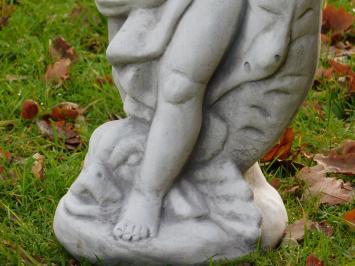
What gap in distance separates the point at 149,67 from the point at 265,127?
387 mm

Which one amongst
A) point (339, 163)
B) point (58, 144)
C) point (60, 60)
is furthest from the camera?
point (60, 60)

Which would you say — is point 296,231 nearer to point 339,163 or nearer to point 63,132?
point 339,163

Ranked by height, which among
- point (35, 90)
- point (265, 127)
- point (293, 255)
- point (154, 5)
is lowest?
point (35, 90)

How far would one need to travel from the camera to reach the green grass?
3004 millimetres

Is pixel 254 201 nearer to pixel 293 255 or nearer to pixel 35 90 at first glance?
pixel 293 255

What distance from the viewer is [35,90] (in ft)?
13.7

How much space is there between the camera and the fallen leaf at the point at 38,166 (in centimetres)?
349

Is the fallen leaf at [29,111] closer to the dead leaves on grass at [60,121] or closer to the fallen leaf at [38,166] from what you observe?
the dead leaves on grass at [60,121]

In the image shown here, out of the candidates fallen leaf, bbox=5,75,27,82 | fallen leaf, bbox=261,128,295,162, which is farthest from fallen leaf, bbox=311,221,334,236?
fallen leaf, bbox=5,75,27,82

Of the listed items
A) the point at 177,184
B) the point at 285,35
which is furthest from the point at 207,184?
the point at 285,35

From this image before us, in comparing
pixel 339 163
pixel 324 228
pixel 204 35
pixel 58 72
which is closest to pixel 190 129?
pixel 204 35

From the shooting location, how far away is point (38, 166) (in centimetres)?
357

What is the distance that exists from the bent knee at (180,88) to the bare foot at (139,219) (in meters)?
0.32

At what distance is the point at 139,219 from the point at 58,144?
42.5 inches
